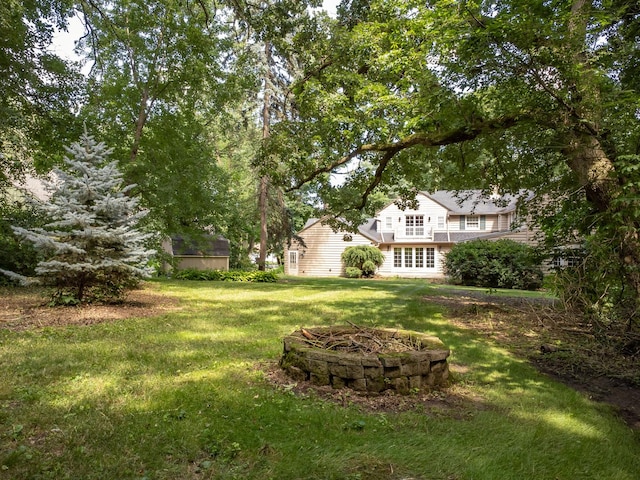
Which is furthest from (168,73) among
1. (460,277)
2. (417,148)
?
(460,277)

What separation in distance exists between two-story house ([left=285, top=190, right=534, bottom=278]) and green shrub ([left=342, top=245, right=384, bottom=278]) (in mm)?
869

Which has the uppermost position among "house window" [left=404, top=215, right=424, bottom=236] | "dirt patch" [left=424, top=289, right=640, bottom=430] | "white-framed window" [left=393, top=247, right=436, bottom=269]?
"house window" [left=404, top=215, right=424, bottom=236]

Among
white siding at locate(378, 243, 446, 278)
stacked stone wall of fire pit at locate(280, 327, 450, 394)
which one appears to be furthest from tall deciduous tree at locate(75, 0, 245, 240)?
white siding at locate(378, 243, 446, 278)

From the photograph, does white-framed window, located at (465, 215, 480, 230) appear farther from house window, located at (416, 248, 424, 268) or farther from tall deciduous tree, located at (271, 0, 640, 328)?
tall deciduous tree, located at (271, 0, 640, 328)

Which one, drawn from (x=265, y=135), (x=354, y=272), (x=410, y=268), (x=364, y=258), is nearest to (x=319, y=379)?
(x=265, y=135)

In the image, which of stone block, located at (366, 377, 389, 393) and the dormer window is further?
the dormer window

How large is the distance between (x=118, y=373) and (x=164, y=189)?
39.6ft

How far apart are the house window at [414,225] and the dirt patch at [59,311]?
70.2 feet

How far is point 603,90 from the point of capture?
601 cm

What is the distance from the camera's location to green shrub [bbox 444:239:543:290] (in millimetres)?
19578

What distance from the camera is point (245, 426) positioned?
316 centimetres

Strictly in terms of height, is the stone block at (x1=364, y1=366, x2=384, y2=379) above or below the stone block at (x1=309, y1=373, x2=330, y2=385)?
above

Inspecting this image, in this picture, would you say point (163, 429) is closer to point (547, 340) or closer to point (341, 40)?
point (547, 340)

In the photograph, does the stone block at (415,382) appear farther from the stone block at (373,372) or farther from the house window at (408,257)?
the house window at (408,257)
